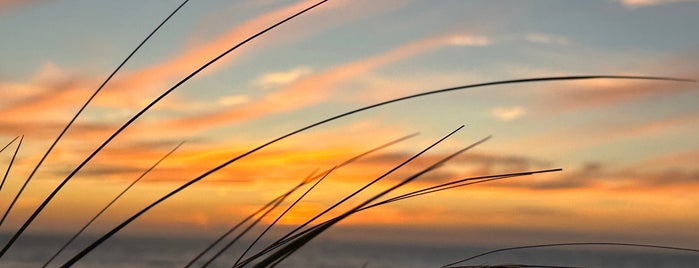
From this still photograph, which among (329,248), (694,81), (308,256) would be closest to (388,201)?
(694,81)

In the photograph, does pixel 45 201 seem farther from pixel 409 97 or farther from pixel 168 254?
pixel 168 254

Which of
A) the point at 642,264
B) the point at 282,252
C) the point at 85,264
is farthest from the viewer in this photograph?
the point at 642,264

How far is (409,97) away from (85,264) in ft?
78.5

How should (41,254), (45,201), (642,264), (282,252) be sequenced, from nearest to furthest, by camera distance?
(282,252), (45,201), (41,254), (642,264)

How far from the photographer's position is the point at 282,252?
4.16ft

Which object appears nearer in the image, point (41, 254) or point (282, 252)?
point (282, 252)

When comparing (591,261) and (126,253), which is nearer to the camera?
(126,253)

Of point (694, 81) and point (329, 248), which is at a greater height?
point (329, 248)

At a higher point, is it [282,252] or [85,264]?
[85,264]

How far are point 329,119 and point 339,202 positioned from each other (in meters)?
0.14

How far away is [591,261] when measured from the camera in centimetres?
3900

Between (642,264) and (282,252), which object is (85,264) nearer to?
(642,264)

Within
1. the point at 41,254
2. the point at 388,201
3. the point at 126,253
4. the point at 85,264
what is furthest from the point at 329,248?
the point at 388,201

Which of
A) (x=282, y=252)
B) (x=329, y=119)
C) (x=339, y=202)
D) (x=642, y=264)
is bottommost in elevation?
(x=282, y=252)
